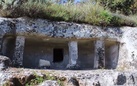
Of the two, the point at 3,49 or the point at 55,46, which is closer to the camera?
the point at 3,49

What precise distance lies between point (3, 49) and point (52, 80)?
154 inches

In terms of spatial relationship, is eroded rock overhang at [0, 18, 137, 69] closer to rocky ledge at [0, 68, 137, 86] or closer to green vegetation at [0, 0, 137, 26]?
green vegetation at [0, 0, 137, 26]

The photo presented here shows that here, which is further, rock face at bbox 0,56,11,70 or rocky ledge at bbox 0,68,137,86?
rock face at bbox 0,56,11,70

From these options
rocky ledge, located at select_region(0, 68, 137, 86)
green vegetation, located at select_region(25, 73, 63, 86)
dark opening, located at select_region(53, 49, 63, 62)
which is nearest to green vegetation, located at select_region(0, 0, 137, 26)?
dark opening, located at select_region(53, 49, 63, 62)

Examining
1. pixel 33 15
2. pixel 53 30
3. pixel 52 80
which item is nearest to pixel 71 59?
pixel 53 30

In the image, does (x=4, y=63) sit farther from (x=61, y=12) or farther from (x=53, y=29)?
(x=61, y=12)

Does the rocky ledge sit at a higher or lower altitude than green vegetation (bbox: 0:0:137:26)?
lower

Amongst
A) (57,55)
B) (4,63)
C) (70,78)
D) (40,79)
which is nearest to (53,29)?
(57,55)

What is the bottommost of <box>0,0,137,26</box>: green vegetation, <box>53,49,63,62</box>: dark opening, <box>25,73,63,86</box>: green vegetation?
<box>53,49,63,62</box>: dark opening

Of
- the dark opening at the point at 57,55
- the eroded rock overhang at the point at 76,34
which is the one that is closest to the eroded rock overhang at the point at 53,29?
the eroded rock overhang at the point at 76,34

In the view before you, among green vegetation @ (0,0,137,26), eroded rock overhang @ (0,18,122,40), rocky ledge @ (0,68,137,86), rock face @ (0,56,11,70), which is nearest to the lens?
rocky ledge @ (0,68,137,86)

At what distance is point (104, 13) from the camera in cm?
1286

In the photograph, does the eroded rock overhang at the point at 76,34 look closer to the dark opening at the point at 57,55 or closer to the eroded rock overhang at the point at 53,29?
the eroded rock overhang at the point at 53,29

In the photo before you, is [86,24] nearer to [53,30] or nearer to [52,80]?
[53,30]
